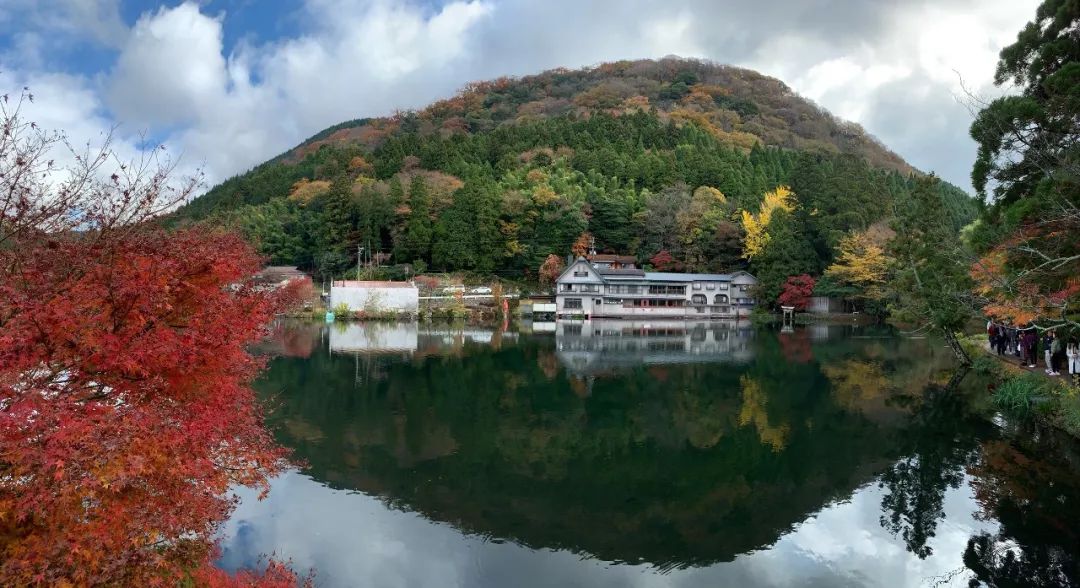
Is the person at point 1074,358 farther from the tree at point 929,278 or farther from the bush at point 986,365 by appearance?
the bush at point 986,365

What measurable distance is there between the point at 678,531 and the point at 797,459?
3.35m

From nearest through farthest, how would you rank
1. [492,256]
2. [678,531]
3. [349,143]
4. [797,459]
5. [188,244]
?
[188,244]
[678,531]
[797,459]
[492,256]
[349,143]

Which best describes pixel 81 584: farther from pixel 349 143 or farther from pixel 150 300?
pixel 349 143

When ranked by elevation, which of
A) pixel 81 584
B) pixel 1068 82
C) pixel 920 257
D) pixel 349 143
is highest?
pixel 349 143

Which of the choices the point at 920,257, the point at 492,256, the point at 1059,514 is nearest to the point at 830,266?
the point at 920,257

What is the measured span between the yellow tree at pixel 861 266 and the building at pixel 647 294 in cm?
614

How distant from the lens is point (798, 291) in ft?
115

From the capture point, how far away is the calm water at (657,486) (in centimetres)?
587

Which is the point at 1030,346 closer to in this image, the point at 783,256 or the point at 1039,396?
the point at 1039,396

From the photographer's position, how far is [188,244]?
3916mm

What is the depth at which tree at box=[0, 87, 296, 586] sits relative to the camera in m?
3.08

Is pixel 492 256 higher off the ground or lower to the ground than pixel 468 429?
higher

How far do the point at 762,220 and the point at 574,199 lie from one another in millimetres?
13787

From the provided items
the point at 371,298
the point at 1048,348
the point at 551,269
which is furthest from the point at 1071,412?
the point at 551,269
